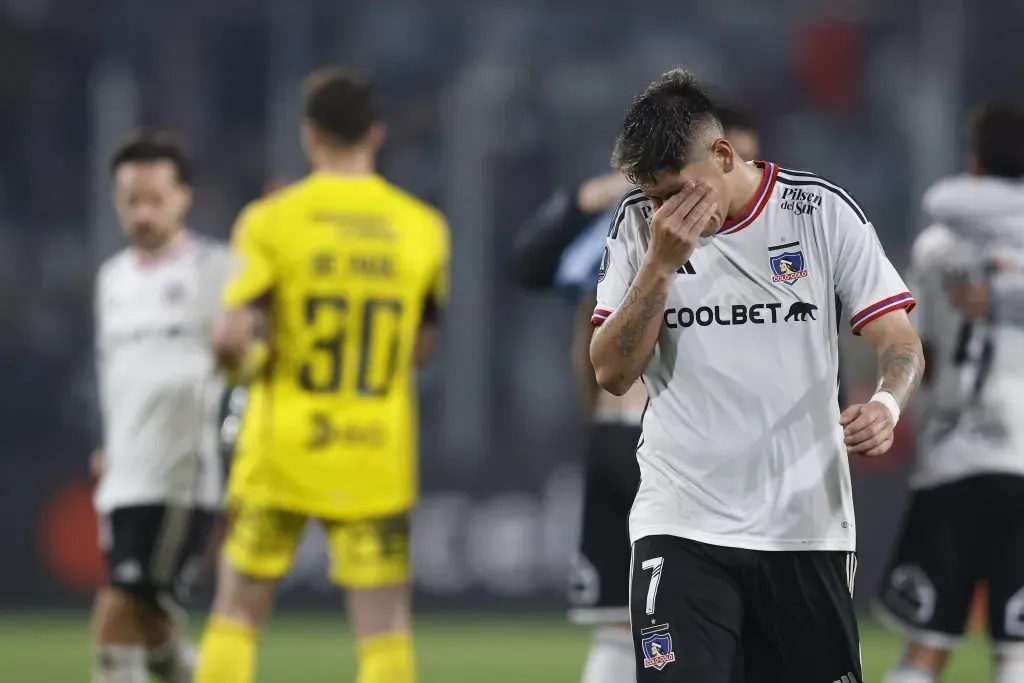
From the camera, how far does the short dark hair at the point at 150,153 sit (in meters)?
6.54

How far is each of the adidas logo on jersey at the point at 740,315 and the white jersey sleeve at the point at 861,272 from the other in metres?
0.09

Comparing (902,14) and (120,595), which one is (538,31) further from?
(120,595)

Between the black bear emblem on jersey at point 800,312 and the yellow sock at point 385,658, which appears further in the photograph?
the yellow sock at point 385,658

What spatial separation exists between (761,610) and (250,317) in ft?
7.57

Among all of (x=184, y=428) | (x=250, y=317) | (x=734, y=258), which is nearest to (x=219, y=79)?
(x=184, y=428)

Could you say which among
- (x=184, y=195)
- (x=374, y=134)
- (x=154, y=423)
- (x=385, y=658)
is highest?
(x=374, y=134)

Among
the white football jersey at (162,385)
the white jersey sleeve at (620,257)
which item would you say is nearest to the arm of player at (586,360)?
the white football jersey at (162,385)

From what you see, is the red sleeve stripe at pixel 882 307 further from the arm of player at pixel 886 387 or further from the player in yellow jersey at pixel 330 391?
the player in yellow jersey at pixel 330 391

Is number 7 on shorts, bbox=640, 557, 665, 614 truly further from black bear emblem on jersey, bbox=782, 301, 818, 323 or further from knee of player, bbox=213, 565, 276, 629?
knee of player, bbox=213, 565, 276, 629

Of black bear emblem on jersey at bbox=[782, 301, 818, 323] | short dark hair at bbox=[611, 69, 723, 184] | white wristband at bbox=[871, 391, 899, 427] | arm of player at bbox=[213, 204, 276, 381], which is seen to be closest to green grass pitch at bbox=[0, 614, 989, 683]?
arm of player at bbox=[213, 204, 276, 381]

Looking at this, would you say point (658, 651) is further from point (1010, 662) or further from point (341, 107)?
point (341, 107)

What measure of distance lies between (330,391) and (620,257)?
2.02 m

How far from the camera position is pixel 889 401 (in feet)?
11.5

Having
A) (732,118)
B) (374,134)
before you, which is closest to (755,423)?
(732,118)
